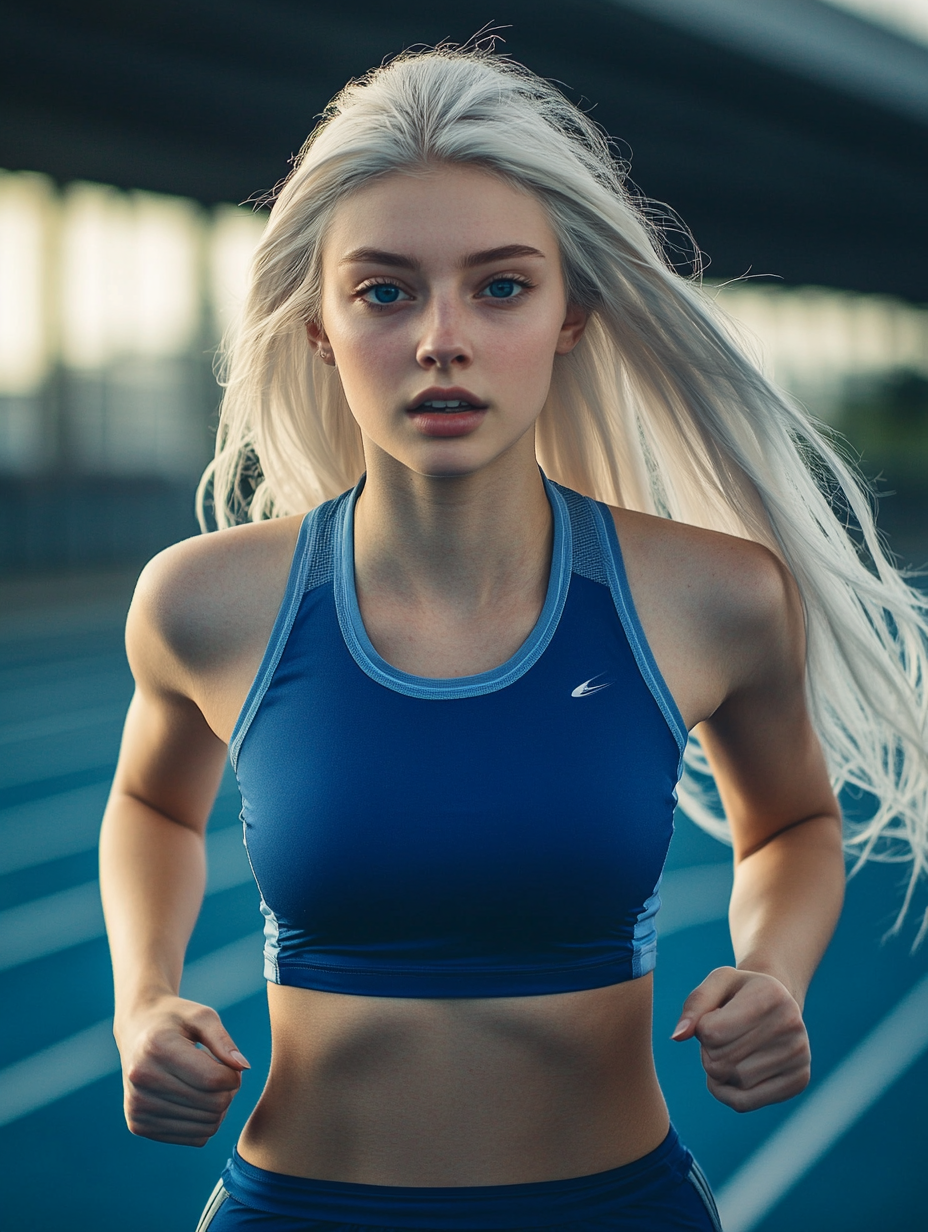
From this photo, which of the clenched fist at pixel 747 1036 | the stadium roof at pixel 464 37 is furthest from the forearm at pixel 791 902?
the stadium roof at pixel 464 37

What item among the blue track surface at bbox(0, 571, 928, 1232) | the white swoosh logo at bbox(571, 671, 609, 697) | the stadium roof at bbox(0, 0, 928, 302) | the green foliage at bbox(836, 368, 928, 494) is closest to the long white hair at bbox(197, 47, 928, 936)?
the white swoosh logo at bbox(571, 671, 609, 697)

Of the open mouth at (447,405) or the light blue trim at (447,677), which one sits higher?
the open mouth at (447,405)

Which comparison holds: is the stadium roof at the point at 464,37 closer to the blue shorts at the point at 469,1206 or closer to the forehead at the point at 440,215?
the forehead at the point at 440,215

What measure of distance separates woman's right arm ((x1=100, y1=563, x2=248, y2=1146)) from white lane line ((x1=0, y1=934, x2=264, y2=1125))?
7.52 ft

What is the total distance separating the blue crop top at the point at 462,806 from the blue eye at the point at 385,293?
0.30 metres

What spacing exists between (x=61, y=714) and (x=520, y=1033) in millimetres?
8136

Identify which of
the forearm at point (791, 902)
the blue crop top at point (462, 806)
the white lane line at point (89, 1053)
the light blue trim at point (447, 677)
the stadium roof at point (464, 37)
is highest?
the stadium roof at point (464, 37)

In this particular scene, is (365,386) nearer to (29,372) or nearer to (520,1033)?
(520,1033)

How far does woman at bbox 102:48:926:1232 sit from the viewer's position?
1.14m

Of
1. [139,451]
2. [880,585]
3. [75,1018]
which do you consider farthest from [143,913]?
[139,451]

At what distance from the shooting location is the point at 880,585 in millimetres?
1410

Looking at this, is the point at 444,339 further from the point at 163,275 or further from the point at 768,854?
the point at 163,275

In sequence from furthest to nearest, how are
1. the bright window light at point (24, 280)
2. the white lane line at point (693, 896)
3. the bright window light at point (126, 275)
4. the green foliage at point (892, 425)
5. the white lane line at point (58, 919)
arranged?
1. the green foliage at point (892, 425)
2. the bright window light at point (126, 275)
3. the bright window light at point (24, 280)
4. the white lane line at point (693, 896)
5. the white lane line at point (58, 919)

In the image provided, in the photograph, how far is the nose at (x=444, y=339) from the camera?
3.70 ft
